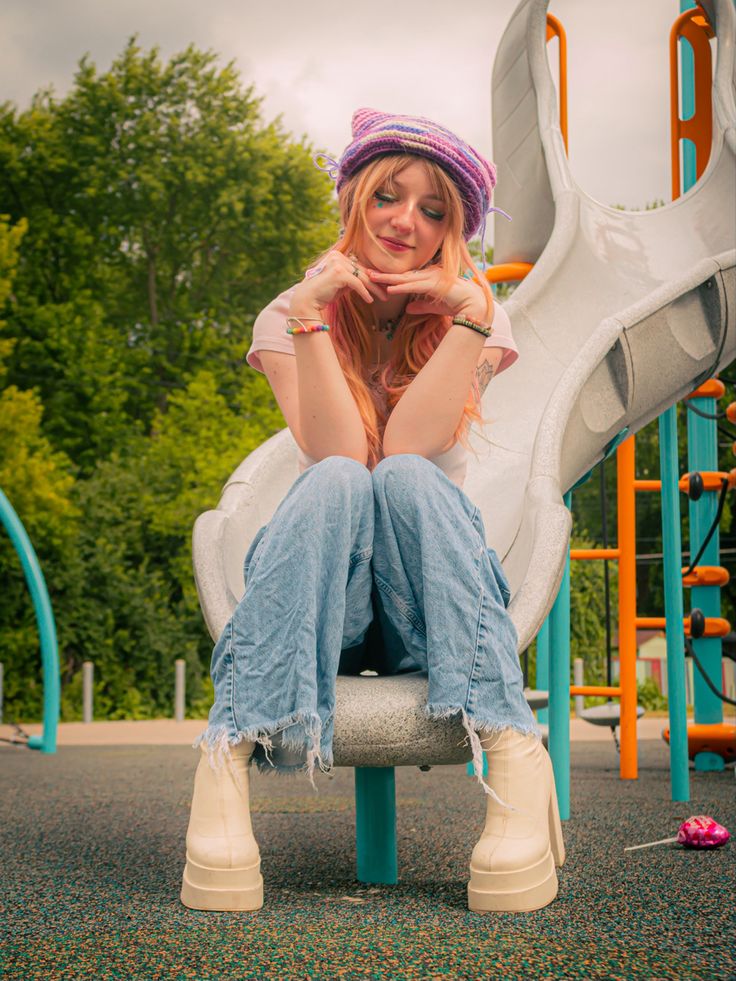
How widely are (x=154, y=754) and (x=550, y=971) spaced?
15.8ft

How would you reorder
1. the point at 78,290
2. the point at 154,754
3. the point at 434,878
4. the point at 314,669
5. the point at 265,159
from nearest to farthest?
the point at 314,669 → the point at 434,878 → the point at 154,754 → the point at 78,290 → the point at 265,159

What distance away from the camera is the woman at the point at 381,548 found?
5.23 ft

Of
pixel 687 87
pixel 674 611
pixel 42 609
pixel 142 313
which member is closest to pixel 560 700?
pixel 674 611

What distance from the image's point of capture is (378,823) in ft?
6.23

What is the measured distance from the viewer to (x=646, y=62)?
2038 cm

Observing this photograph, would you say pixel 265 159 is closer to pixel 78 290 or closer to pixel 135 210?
pixel 135 210

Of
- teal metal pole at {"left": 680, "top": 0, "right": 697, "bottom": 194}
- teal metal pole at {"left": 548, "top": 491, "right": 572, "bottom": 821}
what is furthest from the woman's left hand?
teal metal pole at {"left": 680, "top": 0, "right": 697, "bottom": 194}

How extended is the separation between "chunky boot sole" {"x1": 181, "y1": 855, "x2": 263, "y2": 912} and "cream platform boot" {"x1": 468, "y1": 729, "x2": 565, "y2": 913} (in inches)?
12.9

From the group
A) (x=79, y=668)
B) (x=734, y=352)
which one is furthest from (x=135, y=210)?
(x=734, y=352)

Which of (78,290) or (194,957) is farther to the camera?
(78,290)

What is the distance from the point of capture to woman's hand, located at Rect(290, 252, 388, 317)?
71.1 inches

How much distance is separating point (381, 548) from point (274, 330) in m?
0.51

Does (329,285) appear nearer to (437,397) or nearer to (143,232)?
(437,397)

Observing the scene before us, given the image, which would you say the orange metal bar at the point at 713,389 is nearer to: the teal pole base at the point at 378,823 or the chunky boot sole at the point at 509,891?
the teal pole base at the point at 378,823
